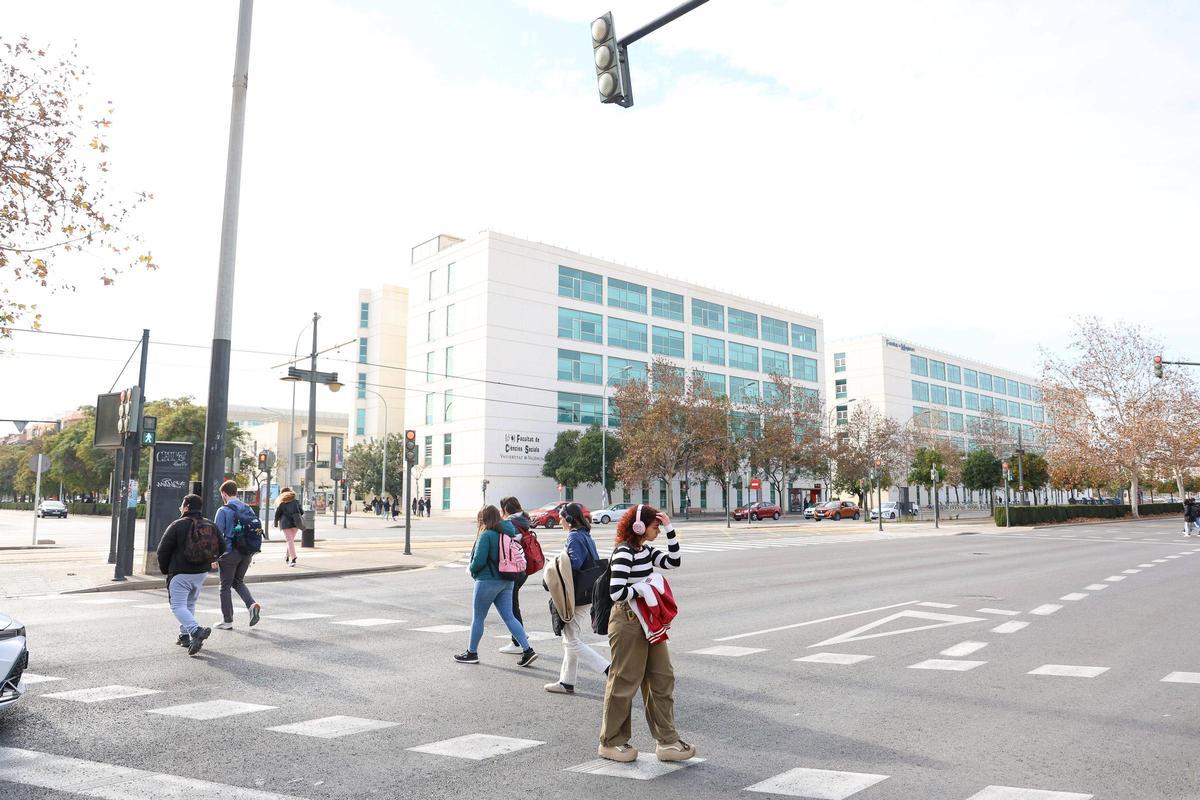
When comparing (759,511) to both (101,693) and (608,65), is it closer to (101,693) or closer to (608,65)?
(608,65)

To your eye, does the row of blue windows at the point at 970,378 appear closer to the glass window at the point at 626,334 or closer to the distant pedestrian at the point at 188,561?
the glass window at the point at 626,334

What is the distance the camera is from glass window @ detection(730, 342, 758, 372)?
79812 millimetres

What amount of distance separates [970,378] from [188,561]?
12808 cm

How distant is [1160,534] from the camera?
1467 inches

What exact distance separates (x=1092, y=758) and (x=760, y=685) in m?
2.74

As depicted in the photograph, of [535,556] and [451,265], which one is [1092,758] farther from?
[451,265]

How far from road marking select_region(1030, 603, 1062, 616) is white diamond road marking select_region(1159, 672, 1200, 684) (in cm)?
434

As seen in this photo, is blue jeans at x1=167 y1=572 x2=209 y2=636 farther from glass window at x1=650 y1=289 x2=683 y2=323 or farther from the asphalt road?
glass window at x1=650 y1=289 x2=683 y2=323

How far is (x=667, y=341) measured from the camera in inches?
2913

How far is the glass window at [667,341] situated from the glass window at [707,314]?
109 inches

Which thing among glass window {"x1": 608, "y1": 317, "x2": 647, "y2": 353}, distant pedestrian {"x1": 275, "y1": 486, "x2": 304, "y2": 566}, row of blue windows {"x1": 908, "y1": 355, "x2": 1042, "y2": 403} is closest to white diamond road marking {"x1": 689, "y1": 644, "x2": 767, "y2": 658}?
distant pedestrian {"x1": 275, "y1": 486, "x2": 304, "y2": 566}

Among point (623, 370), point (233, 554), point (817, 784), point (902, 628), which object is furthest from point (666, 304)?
point (817, 784)

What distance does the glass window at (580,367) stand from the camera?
6675 centimetres

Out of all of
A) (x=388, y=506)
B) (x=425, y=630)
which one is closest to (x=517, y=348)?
(x=388, y=506)
